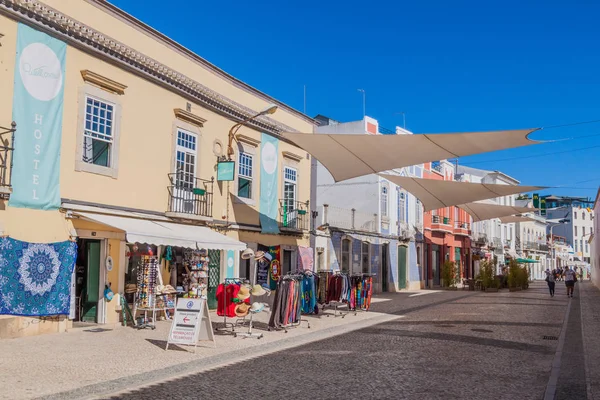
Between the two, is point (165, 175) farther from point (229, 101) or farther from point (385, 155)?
point (385, 155)

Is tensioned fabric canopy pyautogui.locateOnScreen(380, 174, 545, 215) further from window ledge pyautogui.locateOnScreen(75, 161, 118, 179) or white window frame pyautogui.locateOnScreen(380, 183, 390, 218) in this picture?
window ledge pyautogui.locateOnScreen(75, 161, 118, 179)

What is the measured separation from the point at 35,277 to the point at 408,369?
22.4 feet

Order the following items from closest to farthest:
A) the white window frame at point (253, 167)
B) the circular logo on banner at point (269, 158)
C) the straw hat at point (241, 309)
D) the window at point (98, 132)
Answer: the straw hat at point (241, 309)
the window at point (98, 132)
the white window frame at point (253, 167)
the circular logo on banner at point (269, 158)

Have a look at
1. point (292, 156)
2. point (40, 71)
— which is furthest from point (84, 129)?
point (292, 156)

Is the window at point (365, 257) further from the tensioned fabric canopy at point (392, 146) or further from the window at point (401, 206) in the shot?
A: the tensioned fabric canopy at point (392, 146)

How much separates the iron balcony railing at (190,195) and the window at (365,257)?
42.9 feet

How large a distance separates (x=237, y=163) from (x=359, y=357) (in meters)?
9.20

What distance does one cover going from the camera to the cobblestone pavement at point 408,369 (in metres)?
6.70

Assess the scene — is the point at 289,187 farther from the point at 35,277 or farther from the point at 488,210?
the point at 488,210

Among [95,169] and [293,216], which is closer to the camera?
[95,169]

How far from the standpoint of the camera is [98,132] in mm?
12320

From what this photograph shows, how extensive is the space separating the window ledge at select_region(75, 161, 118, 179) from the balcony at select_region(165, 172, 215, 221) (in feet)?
6.41

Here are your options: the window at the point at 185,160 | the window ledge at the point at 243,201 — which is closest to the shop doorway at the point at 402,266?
the window ledge at the point at 243,201

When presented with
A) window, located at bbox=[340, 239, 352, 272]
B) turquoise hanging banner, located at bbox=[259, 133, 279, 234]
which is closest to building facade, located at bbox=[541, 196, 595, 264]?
window, located at bbox=[340, 239, 352, 272]
